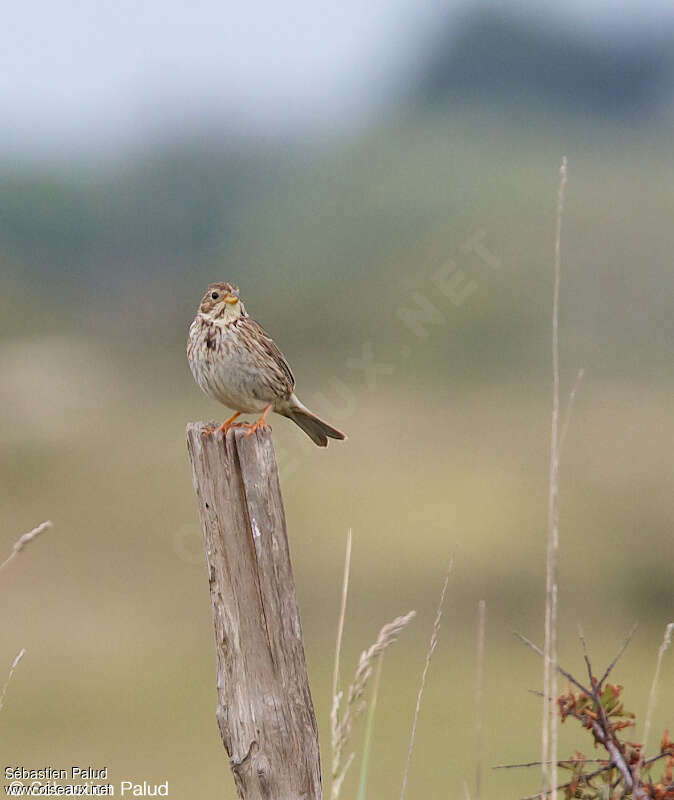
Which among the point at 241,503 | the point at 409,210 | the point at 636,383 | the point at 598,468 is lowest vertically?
the point at 241,503

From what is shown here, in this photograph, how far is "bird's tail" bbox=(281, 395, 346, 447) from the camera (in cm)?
517

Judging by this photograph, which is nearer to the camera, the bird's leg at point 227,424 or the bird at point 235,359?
the bird's leg at point 227,424

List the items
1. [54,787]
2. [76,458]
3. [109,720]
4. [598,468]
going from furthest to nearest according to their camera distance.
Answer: [76,458] < [598,468] < [109,720] < [54,787]

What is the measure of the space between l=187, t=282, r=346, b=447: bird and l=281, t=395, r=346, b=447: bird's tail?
19 millimetres

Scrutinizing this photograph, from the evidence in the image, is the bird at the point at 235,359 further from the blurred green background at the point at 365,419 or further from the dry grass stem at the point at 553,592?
the blurred green background at the point at 365,419

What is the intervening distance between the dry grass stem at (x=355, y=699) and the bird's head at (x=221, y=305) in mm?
2090

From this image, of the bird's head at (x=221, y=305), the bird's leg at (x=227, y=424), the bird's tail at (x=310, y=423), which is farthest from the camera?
the bird's tail at (x=310, y=423)

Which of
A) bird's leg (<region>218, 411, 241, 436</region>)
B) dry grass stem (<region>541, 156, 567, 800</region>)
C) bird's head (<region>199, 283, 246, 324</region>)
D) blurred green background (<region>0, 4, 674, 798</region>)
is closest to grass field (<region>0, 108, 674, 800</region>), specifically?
blurred green background (<region>0, 4, 674, 798</region>)

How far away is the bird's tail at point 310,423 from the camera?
517 cm

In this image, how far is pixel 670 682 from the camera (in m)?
18.1

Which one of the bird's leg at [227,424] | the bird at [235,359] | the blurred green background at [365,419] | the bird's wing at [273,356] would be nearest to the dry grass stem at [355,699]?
the bird's leg at [227,424]

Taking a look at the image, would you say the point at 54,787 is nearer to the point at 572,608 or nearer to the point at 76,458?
the point at 572,608

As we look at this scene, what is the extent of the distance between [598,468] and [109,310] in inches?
351

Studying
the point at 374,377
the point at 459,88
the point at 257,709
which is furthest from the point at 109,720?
Answer: the point at 459,88
